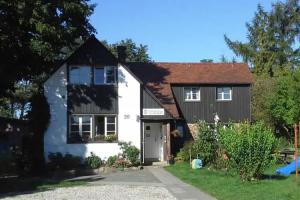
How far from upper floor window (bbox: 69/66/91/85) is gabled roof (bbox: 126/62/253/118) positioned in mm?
5493

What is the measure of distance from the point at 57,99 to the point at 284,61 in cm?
3500

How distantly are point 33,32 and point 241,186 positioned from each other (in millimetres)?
14183

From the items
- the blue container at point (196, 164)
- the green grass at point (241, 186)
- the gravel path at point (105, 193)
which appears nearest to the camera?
the green grass at point (241, 186)

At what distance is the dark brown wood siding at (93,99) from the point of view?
32.9 metres

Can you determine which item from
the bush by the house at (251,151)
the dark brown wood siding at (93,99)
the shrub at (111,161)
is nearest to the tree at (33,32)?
the dark brown wood siding at (93,99)

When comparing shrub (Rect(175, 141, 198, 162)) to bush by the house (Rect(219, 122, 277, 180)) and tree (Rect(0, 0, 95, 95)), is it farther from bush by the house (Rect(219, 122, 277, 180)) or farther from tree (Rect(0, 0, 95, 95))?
bush by the house (Rect(219, 122, 277, 180))

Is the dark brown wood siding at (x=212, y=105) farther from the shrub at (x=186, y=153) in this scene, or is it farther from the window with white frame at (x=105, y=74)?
the window with white frame at (x=105, y=74)

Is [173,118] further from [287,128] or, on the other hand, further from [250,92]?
[287,128]

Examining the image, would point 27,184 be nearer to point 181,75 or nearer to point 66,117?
point 66,117

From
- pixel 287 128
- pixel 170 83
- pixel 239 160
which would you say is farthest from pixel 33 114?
pixel 287 128

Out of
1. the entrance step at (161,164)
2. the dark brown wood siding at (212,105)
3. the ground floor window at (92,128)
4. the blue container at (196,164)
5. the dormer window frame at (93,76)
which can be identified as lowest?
the entrance step at (161,164)

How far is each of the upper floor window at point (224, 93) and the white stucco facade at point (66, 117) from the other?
8359 millimetres

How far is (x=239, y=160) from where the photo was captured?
69.5 ft

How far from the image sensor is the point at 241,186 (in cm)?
1958
